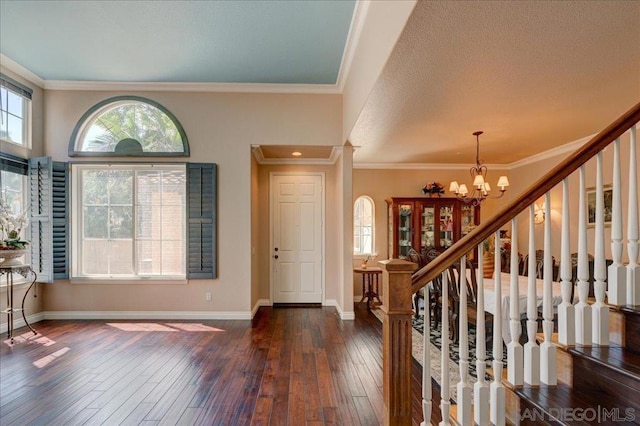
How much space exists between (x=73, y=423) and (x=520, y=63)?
14.3 ft

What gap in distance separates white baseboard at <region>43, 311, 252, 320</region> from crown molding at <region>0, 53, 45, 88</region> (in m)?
3.39

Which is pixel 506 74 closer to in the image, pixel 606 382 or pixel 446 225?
pixel 606 382

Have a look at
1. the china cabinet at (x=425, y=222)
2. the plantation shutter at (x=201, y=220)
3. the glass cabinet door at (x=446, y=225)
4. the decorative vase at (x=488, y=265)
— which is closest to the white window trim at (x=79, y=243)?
the plantation shutter at (x=201, y=220)

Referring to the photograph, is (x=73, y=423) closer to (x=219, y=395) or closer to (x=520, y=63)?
(x=219, y=395)

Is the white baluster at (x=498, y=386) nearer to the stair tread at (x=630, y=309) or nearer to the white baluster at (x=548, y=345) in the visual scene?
the white baluster at (x=548, y=345)

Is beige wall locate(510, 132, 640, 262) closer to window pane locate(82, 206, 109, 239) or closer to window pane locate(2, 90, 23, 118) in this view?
window pane locate(82, 206, 109, 239)

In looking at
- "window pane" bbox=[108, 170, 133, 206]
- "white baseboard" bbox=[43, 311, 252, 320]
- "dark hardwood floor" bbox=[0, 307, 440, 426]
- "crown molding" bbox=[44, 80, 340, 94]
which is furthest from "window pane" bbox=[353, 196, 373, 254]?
"window pane" bbox=[108, 170, 133, 206]

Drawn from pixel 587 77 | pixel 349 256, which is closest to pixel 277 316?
pixel 349 256

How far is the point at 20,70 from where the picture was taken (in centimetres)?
452

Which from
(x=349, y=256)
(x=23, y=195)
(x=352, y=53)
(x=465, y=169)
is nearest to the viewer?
(x=352, y=53)

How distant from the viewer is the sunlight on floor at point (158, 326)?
4484 mm

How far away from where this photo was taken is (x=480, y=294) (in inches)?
63.0

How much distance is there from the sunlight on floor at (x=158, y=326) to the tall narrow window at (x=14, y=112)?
290 cm

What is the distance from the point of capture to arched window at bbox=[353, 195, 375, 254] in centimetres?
692
